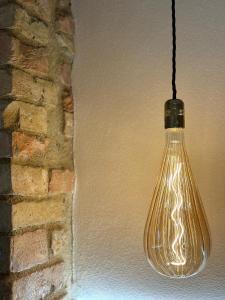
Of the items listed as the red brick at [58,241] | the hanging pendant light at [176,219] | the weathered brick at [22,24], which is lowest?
the red brick at [58,241]

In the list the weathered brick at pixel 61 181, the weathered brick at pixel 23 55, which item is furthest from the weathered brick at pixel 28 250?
the weathered brick at pixel 23 55

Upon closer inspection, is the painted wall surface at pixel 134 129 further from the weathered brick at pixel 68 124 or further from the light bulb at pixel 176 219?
the light bulb at pixel 176 219

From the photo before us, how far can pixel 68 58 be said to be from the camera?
3.16ft

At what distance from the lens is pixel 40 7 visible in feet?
2.75

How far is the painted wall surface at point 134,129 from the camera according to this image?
0.86 metres

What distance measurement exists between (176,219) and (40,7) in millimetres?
536

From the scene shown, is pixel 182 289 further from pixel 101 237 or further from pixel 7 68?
pixel 7 68

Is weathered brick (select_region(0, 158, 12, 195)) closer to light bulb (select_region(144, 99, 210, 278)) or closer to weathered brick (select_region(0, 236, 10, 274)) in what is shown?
weathered brick (select_region(0, 236, 10, 274))

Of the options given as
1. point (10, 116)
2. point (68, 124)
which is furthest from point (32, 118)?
point (68, 124)

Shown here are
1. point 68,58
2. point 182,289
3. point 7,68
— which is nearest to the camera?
point 7,68

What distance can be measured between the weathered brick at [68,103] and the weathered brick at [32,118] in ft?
0.35

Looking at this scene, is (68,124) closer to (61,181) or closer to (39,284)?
(61,181)

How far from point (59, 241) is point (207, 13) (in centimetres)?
63

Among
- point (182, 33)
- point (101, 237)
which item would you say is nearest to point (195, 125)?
point (182, 33)
